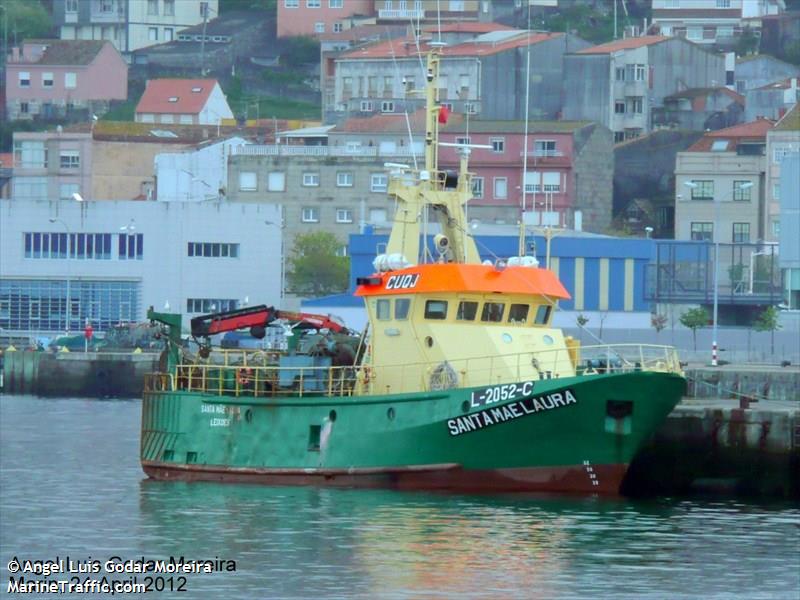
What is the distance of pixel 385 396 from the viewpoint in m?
40.9

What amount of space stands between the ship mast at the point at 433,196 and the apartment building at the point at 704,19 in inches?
3543

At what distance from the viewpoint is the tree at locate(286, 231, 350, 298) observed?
96.9 meters

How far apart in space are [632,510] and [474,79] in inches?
2907

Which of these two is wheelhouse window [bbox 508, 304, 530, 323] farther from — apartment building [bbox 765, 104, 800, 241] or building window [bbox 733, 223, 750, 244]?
building window [bbox 733, 223, 750, 244]

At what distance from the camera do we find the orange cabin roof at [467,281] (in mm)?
41156

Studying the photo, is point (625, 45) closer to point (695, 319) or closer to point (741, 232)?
point (741, 232)

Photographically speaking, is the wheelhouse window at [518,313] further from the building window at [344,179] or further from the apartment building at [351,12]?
the apartment building at [351,12]

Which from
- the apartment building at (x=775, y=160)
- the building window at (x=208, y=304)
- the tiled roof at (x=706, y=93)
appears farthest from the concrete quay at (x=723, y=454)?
the tiled roof at (x=706, y=93)

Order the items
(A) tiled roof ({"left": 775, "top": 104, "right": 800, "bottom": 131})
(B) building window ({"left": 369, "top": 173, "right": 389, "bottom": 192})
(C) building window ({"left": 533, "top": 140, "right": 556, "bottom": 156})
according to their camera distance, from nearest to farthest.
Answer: (A) tiled roof ({"left": 775, "top": 104, "right": 800, "bottom": 131}) < (C) building window ({"left": 533, "top": 140, "right": 556, "bottom": 156}) < (B) building window ({"left": 369, "top": 173, "right": 389, "bottom": 192})

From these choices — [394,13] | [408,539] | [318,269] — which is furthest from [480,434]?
[394,13]

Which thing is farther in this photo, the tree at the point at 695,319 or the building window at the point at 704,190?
the building window at the point at 704,190

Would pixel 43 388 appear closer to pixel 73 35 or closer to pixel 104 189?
pixel 104 189

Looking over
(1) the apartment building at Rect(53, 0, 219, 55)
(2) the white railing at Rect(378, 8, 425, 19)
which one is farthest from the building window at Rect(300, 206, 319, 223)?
(1) the apartment building at Rect(53, 0, 219, 55)

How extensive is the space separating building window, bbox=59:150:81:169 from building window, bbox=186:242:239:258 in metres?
23.0
